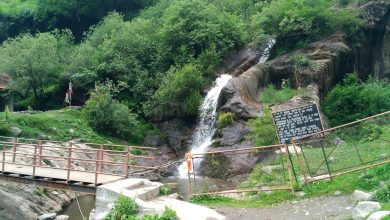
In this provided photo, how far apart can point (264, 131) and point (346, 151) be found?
568 centimetres

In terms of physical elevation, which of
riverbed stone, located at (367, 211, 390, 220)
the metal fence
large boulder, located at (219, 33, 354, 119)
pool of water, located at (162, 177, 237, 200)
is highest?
large boulder, located at (219, 33, 354, 119)

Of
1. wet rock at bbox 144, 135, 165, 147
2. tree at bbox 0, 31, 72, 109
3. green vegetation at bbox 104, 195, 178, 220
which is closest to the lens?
green vegetation at bbox 104, 195, 178, 220

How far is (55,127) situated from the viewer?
101 feet

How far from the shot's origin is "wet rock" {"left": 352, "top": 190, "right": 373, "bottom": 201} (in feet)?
41.2

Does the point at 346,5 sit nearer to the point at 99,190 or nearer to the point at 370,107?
the point at 370,107

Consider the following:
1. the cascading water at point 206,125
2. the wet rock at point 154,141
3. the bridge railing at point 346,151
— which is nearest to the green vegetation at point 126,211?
the bridge railing at point 346,151

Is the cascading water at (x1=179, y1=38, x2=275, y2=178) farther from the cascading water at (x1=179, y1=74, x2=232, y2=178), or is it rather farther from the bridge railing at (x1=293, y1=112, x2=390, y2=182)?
the bridge railing at (x1=293, y1=112, x2=390, y2=182)

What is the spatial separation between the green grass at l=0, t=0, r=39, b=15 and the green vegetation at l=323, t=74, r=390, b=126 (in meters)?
42.3

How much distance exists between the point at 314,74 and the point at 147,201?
66.1ft

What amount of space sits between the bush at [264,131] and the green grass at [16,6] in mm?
43971

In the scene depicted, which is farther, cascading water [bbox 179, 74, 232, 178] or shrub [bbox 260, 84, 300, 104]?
cascading water [bbox 179, 74, 232, 178]

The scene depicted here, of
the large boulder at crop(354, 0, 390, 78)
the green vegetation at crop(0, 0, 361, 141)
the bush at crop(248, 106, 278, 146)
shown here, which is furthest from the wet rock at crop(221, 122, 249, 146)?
the large boulder at crop(354, 0, 390, 78)

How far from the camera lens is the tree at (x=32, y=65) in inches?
1540

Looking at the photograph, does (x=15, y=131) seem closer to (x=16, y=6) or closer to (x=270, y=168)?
(x=270, y=168)
